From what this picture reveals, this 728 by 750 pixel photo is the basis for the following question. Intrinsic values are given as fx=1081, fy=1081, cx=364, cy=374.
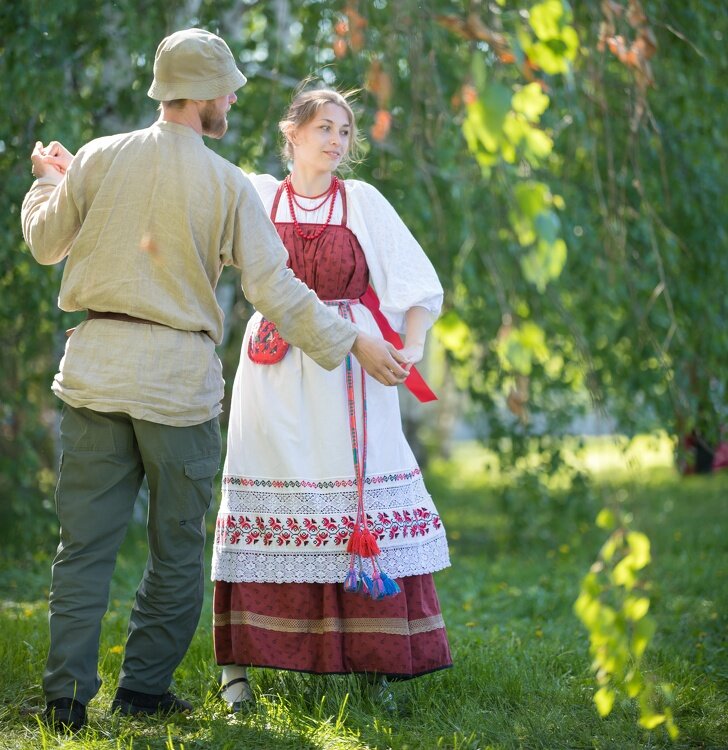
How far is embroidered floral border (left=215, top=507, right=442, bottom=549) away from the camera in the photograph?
2.83m

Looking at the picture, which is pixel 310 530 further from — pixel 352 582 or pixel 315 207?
pixel 315 207

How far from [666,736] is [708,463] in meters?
7.45

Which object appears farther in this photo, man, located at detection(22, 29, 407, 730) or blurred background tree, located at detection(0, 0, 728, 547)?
blurred background tree, located at detection(0, 0, 728, 547)

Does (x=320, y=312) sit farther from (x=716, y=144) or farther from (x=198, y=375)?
(x=716, y=144)

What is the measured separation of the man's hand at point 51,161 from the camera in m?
2.67

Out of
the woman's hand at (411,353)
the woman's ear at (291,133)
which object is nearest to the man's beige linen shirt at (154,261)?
the woman's hand at (411,353)

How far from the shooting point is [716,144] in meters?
5.07

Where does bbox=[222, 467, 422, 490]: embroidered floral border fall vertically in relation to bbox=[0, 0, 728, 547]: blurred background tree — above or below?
below

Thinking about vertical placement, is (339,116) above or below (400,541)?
above

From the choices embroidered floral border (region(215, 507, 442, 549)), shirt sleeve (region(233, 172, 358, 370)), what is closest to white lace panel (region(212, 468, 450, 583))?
embroidered floral border (region(215, 507, 442, 549))

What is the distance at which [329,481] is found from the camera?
9.39 feet

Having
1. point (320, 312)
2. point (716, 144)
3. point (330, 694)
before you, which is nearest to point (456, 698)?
point (330, 694)

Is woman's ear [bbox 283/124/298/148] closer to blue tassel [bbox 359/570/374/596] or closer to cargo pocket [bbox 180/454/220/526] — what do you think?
cargo pocket [bbox 180/454/220/526]

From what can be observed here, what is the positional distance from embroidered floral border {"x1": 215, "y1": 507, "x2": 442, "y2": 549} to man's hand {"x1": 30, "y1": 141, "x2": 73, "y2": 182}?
100 centimetres
